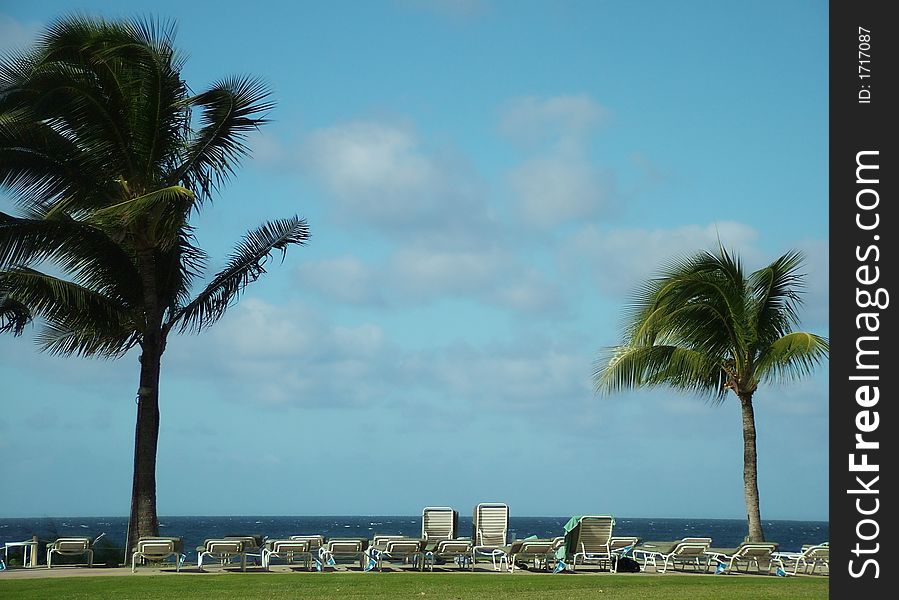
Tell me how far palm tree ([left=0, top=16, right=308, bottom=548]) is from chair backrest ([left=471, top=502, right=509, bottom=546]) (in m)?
6.02

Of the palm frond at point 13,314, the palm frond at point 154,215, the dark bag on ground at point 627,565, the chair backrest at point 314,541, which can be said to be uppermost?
the palm frond at point 154,215

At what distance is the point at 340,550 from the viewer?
17656 mm

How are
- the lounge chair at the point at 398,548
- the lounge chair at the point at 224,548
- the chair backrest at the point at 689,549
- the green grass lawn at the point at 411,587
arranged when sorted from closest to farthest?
1. the green grass lawn at the point at 411,587
2. the lounge chair at the point at 224,548
3. the lounge chair at the point at 398,548
4. the chair backrest at the point at 689,549

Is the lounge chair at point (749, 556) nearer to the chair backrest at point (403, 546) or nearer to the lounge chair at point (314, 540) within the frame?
the chair backrest at point (403, 546)

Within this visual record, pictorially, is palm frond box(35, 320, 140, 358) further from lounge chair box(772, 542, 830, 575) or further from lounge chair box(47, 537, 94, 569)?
lounge chair box(772, 542, 830, 575)

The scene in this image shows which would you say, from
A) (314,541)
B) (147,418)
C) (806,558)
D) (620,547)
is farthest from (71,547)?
(806,558)

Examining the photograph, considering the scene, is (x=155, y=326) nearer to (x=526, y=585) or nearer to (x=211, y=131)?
(x=211, y=131)

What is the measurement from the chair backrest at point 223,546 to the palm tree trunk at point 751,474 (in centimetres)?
1016

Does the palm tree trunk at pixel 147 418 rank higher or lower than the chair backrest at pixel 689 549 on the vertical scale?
higher

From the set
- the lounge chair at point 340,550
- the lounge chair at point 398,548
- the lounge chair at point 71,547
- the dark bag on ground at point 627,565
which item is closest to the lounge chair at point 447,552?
the lounge chair at point 398,548

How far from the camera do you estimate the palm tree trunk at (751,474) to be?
816 inches

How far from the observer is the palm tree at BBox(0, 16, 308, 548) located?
18281 mm

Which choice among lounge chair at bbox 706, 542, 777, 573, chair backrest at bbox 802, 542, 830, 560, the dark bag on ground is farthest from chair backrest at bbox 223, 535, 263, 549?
chair backrest at bbox 802, 542, 830, 560
